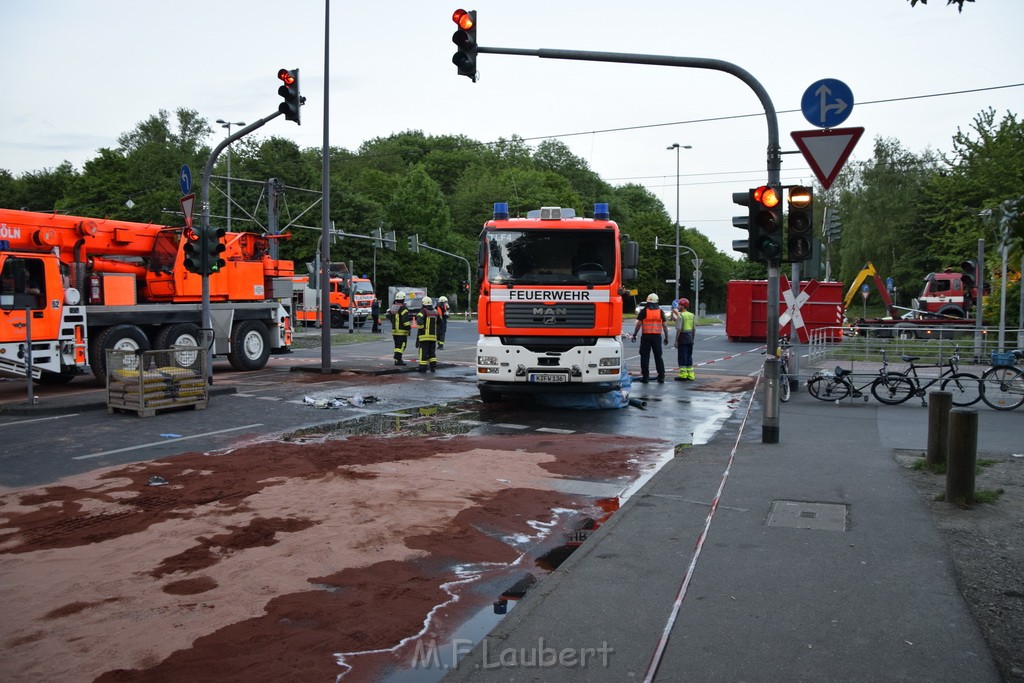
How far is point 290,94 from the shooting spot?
54.6 feet

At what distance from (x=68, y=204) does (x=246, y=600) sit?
73.3 metres

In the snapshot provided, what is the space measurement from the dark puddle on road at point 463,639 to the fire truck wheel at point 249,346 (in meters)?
16.2

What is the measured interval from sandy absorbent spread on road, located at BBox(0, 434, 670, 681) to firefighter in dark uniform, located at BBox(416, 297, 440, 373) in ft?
34.9

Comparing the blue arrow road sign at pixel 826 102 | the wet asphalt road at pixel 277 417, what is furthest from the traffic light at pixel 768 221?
the wet asphalt road at pixel 277 417

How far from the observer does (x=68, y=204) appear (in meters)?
68.6

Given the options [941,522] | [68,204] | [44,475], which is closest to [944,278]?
[941,522]

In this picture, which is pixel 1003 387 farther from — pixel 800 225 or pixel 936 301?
pixel 936 301

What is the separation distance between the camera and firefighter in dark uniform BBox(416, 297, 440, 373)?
66.2 feet

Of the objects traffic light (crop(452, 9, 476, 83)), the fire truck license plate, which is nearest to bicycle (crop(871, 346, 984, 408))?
the fire truck license plate

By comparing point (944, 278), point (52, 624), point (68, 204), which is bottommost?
point (52, 624)

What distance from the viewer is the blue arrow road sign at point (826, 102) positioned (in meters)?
9.58

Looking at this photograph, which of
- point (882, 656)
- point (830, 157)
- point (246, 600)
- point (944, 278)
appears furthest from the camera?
point (944, 278)

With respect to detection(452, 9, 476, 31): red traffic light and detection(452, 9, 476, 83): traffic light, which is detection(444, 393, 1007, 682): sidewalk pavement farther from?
detection(452, 9, 476, 31): red traffic light

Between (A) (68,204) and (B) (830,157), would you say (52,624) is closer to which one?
(B) (830,157)
